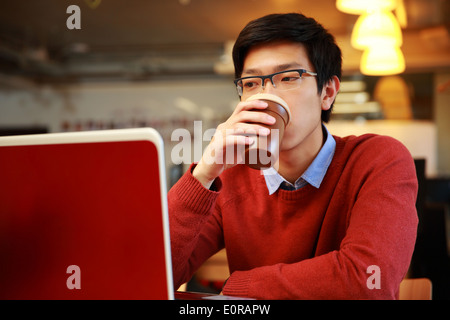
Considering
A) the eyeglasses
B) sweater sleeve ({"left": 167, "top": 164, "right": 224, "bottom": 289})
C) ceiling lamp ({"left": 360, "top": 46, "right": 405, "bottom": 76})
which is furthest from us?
ceiling lamp ({"left": 360, "top": 46, "right": 405, "bottom": 76})

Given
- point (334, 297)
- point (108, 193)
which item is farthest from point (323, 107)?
point (108, 193)

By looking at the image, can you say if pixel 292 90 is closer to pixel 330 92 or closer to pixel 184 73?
pixel 330 92

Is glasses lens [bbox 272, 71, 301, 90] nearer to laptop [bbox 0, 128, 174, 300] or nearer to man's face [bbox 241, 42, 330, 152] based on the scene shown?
man's face [bbox 241, 42, 330, 152]

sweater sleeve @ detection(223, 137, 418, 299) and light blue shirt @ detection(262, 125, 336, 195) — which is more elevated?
light blue shirt @ detection(262, 125, 336, 195)

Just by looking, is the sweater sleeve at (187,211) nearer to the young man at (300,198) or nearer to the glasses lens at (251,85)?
the young man at (300,198)

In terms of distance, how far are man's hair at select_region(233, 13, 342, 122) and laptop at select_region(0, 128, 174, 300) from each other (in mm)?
727

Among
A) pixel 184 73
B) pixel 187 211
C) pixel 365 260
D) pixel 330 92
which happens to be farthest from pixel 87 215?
pixel 184 73

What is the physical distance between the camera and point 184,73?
7586 millimetres

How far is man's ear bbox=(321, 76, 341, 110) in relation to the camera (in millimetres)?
1405

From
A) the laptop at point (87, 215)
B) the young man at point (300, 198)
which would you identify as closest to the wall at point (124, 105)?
the young man at point (300, 198)

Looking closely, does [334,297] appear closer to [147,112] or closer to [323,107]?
[323,107]

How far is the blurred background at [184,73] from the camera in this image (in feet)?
15.3

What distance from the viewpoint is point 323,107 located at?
142cm

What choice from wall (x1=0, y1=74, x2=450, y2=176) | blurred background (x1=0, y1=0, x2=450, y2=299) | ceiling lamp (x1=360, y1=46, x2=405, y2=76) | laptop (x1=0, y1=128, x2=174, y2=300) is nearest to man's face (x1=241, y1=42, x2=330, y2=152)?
laptop (x1=0, y1=128, x2=174, y2=300)
